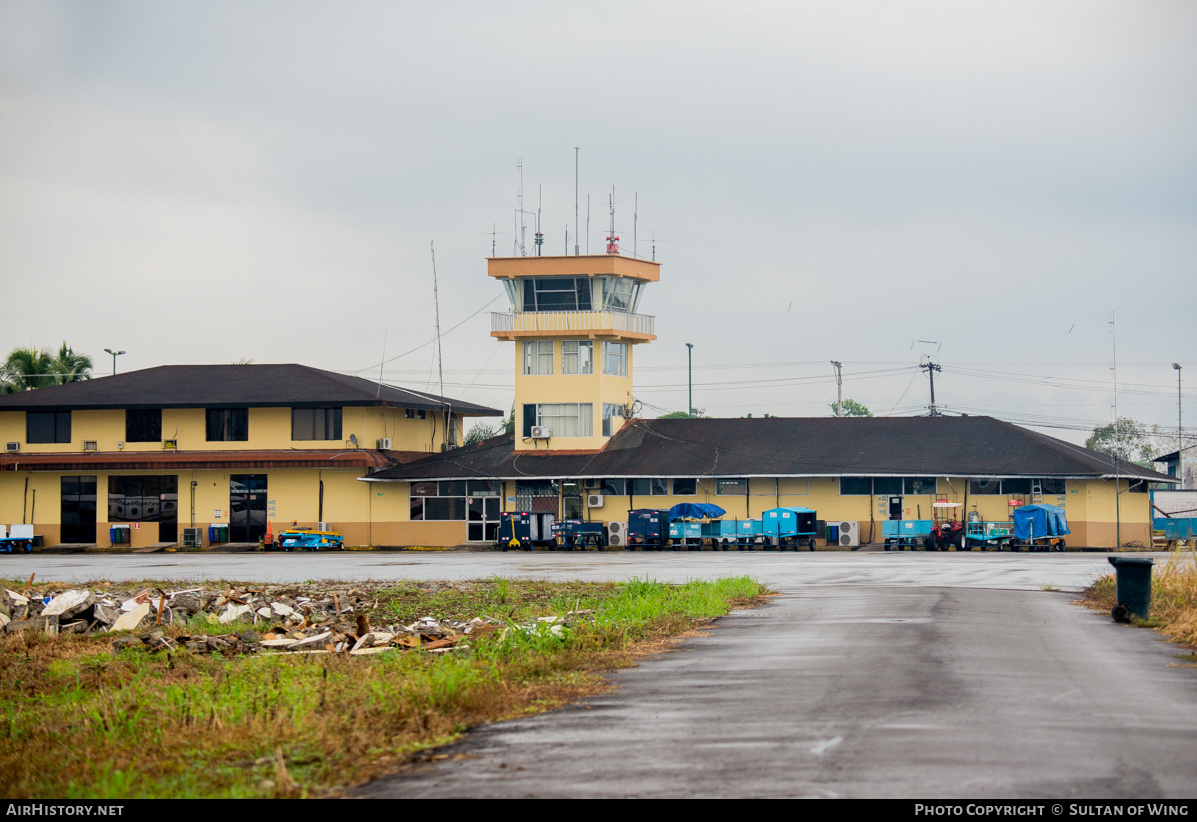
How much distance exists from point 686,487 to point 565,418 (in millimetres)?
7733

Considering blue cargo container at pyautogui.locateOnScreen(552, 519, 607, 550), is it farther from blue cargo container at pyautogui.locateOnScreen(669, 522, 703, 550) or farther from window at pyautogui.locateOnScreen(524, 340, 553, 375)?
window at pyautogui.locateOnScreen(524, 340, 553, 375)

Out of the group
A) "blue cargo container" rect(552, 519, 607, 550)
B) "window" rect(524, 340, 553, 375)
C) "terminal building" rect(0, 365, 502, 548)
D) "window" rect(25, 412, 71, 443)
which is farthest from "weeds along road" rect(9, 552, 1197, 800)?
"window" rect(25, 412, 71, 443)

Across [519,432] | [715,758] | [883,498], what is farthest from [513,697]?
[519,432]

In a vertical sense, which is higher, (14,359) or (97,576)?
(14,359)

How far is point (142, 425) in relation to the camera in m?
60.4

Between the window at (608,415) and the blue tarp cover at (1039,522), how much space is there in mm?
20340

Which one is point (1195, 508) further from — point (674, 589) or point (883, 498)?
point (674, 589)

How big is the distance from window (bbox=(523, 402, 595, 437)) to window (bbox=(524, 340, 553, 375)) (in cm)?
174

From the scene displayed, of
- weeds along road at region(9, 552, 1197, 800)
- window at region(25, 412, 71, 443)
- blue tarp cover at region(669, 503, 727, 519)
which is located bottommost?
weeds along road at region(9, 552, 1197, 800)

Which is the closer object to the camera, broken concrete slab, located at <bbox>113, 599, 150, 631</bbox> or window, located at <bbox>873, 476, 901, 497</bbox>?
broken concrete slab, located at <bbox>113, 599, 150, 631</bbox>

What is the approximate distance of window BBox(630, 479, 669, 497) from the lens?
188 ft
